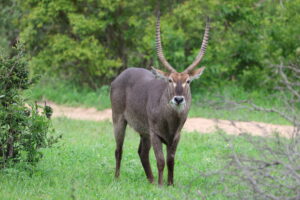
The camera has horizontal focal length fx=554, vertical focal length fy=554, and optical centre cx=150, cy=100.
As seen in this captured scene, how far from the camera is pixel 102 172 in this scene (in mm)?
7793

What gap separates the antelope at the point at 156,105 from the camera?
277 inches

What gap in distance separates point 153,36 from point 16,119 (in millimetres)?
9121

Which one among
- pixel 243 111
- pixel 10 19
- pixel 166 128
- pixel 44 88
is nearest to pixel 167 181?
pixel 166 128

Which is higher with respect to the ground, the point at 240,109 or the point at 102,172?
the point at 102,172

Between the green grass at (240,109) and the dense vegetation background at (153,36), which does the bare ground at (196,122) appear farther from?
the dense vegetation background at (153,36)

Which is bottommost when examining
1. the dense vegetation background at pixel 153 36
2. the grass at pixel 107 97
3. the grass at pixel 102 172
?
the grass at pixel 107 97

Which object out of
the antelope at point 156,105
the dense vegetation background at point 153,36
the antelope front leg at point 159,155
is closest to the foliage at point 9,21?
the dense vegetation background at point 153,36

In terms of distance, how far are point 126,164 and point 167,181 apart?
138 centimetres

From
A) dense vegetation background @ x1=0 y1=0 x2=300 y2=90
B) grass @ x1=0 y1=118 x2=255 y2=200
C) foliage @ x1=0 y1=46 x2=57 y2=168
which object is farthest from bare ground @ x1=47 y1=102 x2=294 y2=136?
foliage @ x1=0 y1=46 x2=57 y2=168

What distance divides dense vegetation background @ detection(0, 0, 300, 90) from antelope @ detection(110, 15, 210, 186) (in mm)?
6933

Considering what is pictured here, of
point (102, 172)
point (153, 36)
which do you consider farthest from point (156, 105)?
point (153, 36)

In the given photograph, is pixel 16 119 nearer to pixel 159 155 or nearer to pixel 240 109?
pixel 159 155

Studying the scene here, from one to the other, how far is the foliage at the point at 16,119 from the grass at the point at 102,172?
236mm

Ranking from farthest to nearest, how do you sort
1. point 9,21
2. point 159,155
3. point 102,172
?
1. point 9,21
2. point 102,172
3. point 159,155
